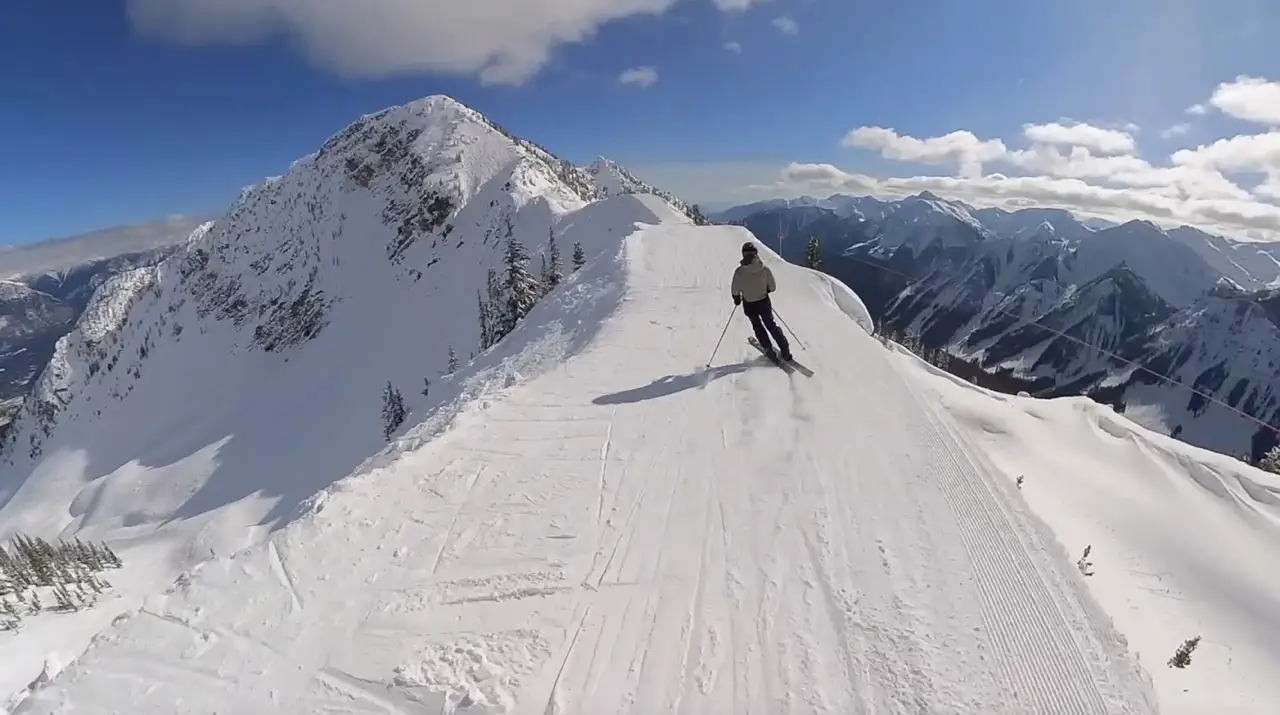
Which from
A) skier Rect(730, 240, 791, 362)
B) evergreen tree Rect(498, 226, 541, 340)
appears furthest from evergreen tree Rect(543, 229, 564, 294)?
skier Rect(730, 240, 791, 362)

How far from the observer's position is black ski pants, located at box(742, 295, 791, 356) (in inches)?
464

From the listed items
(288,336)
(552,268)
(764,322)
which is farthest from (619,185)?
(764,322)

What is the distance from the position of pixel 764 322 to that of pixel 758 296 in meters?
0.57

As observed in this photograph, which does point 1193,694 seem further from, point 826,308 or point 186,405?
point 186,405

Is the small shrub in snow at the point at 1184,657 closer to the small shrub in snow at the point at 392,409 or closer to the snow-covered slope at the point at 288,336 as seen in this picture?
the snow-covered slope at the point at 288,336

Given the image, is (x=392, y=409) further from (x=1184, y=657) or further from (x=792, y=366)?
(x=1184, y=657)

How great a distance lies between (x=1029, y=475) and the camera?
859 cm

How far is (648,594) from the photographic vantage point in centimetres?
569

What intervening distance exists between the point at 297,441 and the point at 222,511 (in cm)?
2435

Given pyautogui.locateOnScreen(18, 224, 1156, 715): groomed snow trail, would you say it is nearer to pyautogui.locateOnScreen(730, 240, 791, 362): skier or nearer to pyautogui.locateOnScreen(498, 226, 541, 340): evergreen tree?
pyautogui.locateOnScreen(730, 240, 791, 362): skier

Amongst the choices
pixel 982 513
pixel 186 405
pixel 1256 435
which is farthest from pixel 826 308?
pixel 1256 435

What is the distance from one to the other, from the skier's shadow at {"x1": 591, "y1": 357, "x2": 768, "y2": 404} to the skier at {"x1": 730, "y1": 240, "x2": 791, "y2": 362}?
0.45 m

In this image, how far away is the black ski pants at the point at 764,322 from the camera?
38.7 ft

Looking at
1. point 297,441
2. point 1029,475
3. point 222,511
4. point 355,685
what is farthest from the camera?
point 297,441
